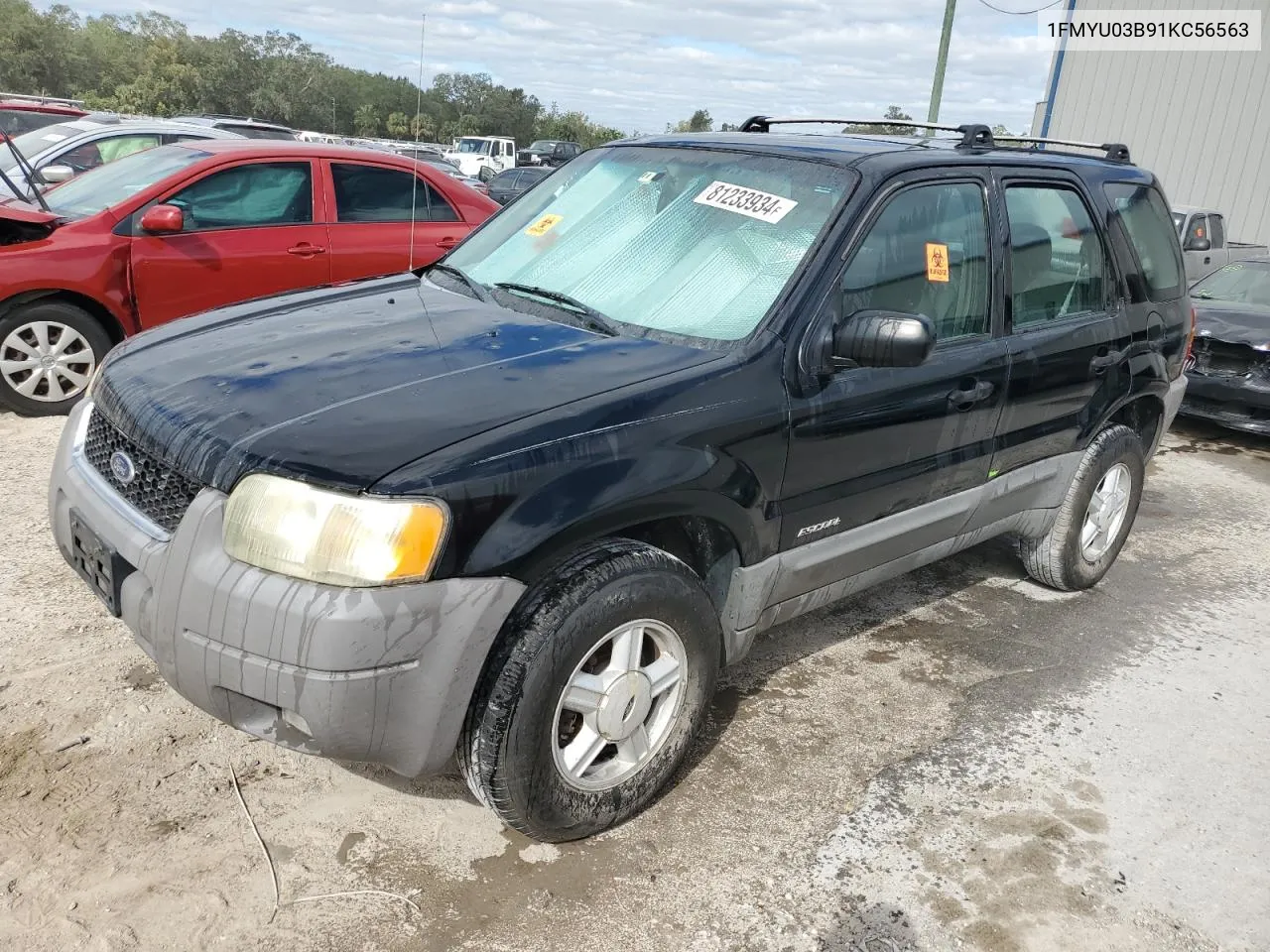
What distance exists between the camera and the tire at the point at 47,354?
546cm

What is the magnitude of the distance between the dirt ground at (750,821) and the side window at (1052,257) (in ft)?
4.37

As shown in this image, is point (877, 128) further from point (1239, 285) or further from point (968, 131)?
point (1239, 285)

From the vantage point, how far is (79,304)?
18.5ft

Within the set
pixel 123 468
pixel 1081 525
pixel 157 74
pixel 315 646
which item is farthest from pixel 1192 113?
pixel 157 74

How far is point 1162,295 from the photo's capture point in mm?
4277

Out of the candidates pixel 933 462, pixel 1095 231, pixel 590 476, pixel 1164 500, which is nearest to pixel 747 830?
pixel 590 476

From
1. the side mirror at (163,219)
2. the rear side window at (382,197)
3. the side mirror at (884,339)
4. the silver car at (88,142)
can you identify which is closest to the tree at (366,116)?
the silver car at (88,142)

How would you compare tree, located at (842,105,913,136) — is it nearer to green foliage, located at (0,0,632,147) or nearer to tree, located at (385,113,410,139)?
tree, located at (385,113,410,139)

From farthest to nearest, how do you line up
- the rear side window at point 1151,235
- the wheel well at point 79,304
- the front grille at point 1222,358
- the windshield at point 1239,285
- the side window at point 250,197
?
1. the windshield at point 1239,285
2. the front grille at point 1222,358
3. the side window at point 250,197
4. the wheel well at point 79,304
5. the rear side window at point 1151,235

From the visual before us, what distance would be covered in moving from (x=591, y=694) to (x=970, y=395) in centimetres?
168

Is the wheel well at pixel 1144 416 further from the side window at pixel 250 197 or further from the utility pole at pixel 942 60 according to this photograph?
the utility pole at pixel 942 60

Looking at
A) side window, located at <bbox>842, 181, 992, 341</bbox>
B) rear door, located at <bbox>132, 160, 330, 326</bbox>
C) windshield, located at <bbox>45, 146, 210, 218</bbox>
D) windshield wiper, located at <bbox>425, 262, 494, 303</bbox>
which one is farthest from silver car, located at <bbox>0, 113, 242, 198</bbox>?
side window, located at <bbox>842, 181, 992, 341</bbox>

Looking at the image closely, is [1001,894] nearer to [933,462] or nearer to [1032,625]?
[933,462]

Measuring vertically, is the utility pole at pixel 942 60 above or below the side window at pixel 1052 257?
above
